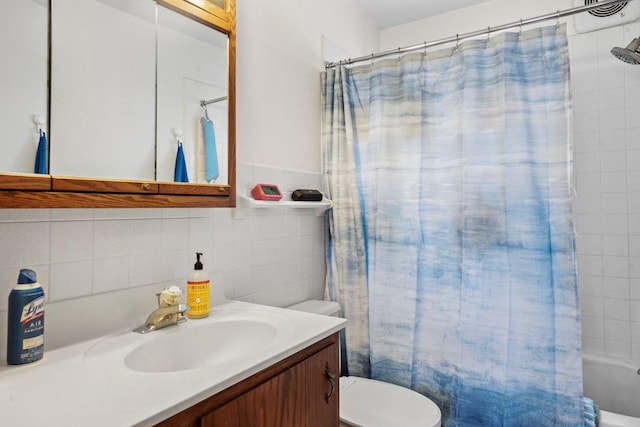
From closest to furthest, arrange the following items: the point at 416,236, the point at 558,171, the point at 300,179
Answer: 1. the point at 558,171
2. the point at 416,236
3. the point at 300,179

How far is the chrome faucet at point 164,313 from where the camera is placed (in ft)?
3.74

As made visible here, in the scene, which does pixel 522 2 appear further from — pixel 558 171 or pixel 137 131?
pixel 137 131

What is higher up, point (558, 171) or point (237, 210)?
point (558, 171)

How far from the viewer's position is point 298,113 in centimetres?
199

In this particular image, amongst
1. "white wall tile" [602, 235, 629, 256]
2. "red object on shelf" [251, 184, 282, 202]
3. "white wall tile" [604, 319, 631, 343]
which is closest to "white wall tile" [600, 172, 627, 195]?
"white wall tile" [602, 235, 629, 256]

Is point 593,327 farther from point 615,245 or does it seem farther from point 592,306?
point 615,245

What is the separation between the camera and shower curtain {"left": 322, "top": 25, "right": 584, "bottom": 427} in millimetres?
1563

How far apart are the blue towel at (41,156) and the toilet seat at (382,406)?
132 cm

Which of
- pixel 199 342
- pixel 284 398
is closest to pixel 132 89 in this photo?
pixel 199 342

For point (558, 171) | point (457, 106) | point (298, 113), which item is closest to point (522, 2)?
point (457, 106)

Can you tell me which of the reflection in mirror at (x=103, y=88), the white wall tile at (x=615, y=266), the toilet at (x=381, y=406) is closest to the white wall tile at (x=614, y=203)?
the white wall tile at (x=615, y=266)

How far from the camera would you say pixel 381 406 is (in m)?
1.61

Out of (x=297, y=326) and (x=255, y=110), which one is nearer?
(x=297, y=326)

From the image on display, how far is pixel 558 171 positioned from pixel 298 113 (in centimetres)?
123
